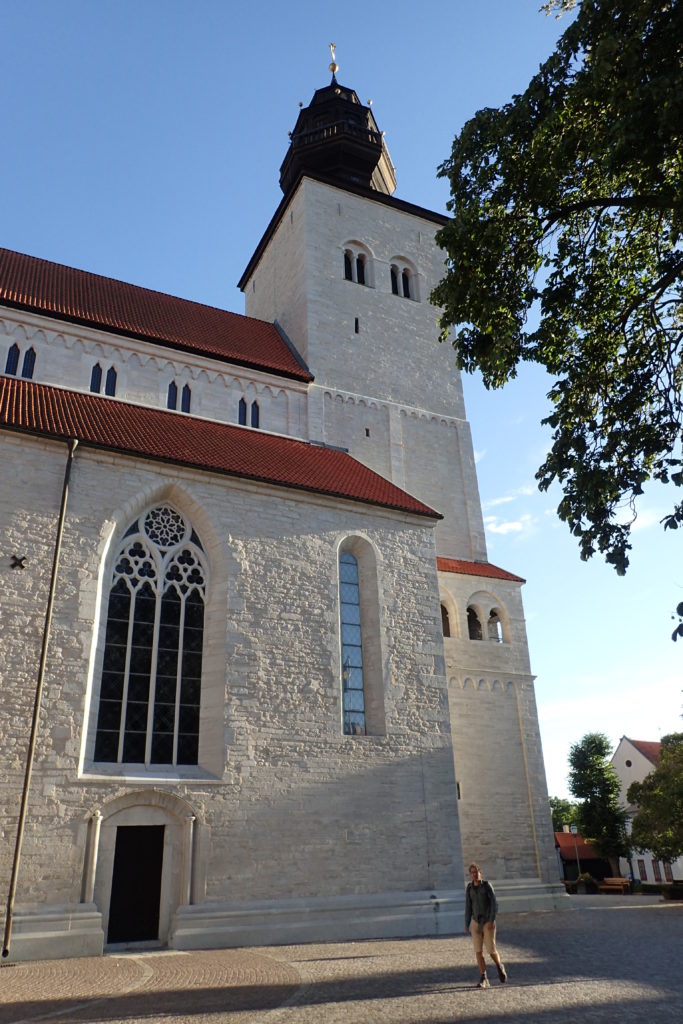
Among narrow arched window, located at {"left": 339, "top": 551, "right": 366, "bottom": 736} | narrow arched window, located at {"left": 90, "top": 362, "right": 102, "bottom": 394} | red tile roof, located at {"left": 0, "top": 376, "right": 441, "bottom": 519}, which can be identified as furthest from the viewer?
narrow arched window, located at {"left": 90, "top": 362, "right": 102, "bottom": 394}

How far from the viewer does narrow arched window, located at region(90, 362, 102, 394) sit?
16.3 metres

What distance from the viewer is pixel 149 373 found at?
17047 millimetres

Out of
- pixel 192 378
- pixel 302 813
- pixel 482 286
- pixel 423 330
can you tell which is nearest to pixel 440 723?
pixel 302 813

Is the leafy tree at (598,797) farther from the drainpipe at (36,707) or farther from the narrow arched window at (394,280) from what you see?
the drainpipe at (36,707)

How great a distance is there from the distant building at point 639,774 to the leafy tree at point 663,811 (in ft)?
66.8

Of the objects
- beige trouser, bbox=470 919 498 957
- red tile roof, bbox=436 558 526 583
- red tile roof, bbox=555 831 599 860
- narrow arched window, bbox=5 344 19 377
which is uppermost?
narrow arched window, bbox=5 344 19 377

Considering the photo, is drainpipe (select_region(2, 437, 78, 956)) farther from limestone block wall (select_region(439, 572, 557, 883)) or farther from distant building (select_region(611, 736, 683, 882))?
distant building (select_region(611, 736, 683, 882))

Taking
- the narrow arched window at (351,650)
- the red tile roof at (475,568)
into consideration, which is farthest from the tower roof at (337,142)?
the narrow arched window at (351,650)

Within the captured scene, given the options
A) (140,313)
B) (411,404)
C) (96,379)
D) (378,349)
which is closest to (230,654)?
(96,379)

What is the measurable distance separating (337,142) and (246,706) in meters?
21.6

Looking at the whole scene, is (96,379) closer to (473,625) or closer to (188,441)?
(188,441)

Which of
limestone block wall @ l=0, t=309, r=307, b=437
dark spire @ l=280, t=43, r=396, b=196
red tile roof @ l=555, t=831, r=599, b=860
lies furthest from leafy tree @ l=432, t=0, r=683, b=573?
red tile roof @ l=555, t=831, r=599, b=860

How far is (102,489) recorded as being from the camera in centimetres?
1289

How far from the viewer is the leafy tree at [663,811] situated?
60.9 feet
